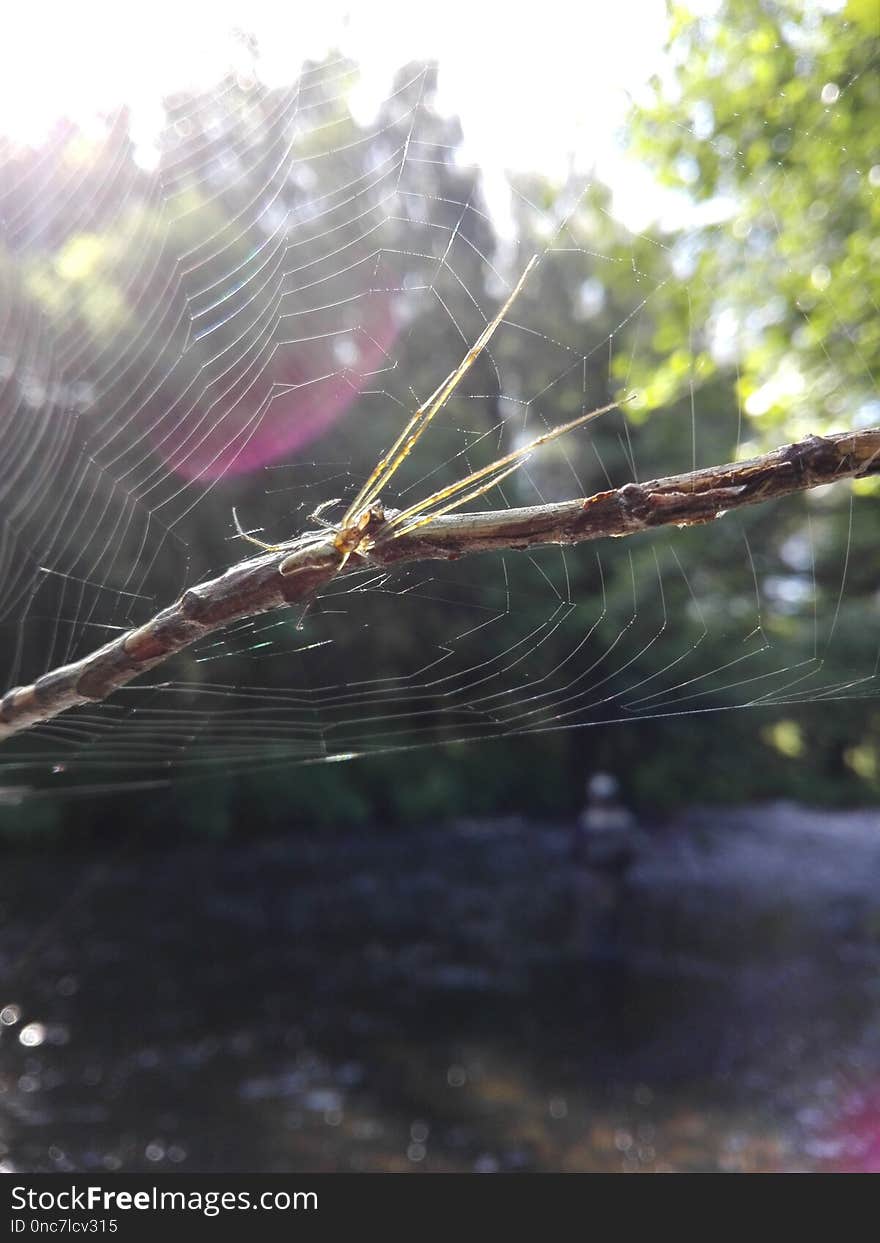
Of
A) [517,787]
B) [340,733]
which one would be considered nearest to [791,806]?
[517,787]

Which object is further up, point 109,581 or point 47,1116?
point 109,581

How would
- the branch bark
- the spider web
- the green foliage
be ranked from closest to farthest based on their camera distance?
1. the branch bark
2. the green foliage
3. the spider web

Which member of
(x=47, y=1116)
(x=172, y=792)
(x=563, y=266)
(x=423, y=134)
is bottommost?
(x=47, y=1116)

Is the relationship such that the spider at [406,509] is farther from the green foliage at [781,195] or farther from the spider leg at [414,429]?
the green foliage at [781,195]

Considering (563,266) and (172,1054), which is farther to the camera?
(563,266)

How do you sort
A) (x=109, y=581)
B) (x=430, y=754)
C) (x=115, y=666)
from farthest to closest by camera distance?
1. (x=430, y=754)
2. (x=109, y=581)
3. (x=115, y=666)

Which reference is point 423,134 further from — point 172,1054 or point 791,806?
point 791,806

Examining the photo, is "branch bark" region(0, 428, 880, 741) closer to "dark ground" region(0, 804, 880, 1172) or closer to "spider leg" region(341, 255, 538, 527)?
"spider leg" region(341, 255, 538, 527)

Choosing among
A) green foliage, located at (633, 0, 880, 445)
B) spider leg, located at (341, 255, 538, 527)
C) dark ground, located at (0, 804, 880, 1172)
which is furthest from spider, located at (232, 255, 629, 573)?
dark ground, located at (0, 804, 880, 1172)
